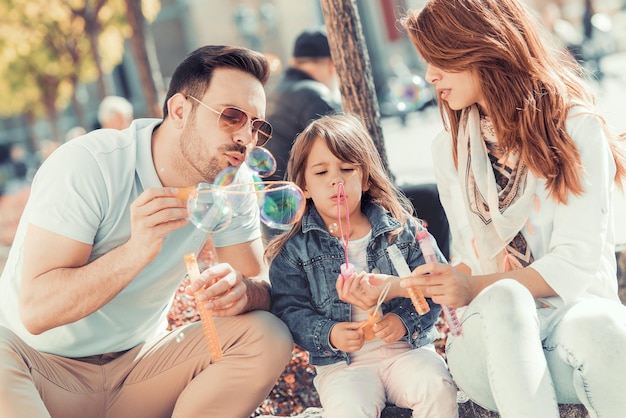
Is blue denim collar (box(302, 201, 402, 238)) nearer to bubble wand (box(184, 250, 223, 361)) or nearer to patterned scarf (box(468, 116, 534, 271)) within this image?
patterned scarf (box(468, 116, 534, 271))

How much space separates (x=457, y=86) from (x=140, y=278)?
1.23 meters

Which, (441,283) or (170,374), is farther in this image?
(170,374)

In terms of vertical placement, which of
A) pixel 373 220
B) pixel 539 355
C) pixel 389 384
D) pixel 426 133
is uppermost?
pixel 373 220

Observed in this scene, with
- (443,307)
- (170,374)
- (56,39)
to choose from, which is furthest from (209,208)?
(56,39)

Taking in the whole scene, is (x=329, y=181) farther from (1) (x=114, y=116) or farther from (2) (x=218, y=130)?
(1) (x=114, y=116)

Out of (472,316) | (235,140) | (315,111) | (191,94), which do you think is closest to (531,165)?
(472,316)

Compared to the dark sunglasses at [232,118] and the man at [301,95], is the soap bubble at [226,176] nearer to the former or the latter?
the dark sunglasses at [232,118]

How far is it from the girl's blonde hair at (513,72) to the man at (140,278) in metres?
0.68

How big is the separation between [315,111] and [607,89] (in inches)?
423

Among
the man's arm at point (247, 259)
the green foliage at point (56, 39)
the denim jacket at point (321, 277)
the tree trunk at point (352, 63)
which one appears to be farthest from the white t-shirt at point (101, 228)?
the green foliage at point (56, 39)

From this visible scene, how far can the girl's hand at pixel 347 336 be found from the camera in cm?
262

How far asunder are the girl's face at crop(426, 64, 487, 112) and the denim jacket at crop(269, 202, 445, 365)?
0.46 metres

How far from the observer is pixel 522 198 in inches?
102

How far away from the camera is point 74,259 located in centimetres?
257
